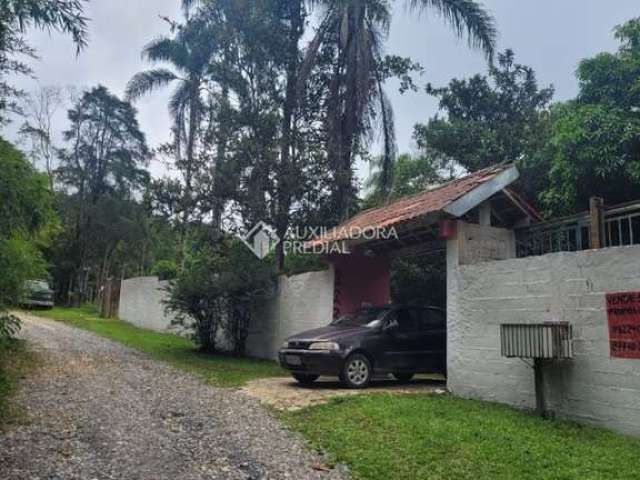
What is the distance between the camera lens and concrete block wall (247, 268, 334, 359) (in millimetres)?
12148

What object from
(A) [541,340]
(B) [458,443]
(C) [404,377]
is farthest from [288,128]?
(B) [458,443]

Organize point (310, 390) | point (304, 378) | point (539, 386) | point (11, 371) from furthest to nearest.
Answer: point (304, 378) < point (310, 390) < point (11, 371) < point (539, 386)

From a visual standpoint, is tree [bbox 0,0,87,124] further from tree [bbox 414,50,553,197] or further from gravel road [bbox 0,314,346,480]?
tree [bbox 414,50,553,197]

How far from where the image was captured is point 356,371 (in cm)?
919

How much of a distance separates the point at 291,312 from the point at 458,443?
8.03 meters

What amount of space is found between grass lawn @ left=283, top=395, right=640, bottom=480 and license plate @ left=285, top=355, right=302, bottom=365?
200 centimetres

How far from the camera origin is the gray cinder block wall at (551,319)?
6.16 meters

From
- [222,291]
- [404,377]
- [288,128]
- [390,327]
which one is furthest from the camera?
[288,128]

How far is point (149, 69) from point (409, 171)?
414 inches

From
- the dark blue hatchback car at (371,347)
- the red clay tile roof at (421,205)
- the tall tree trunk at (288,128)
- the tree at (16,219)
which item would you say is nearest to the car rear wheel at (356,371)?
the dark blue hatchback car at (371,347)

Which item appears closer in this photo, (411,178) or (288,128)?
(288,128)

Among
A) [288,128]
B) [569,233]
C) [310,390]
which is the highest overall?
[288,128]

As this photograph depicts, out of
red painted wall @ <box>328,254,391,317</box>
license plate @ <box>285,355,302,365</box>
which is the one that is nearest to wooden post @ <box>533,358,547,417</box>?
license plate @ <box>285,355,302,365</box>

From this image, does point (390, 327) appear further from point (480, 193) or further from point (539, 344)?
point (539, 344)
